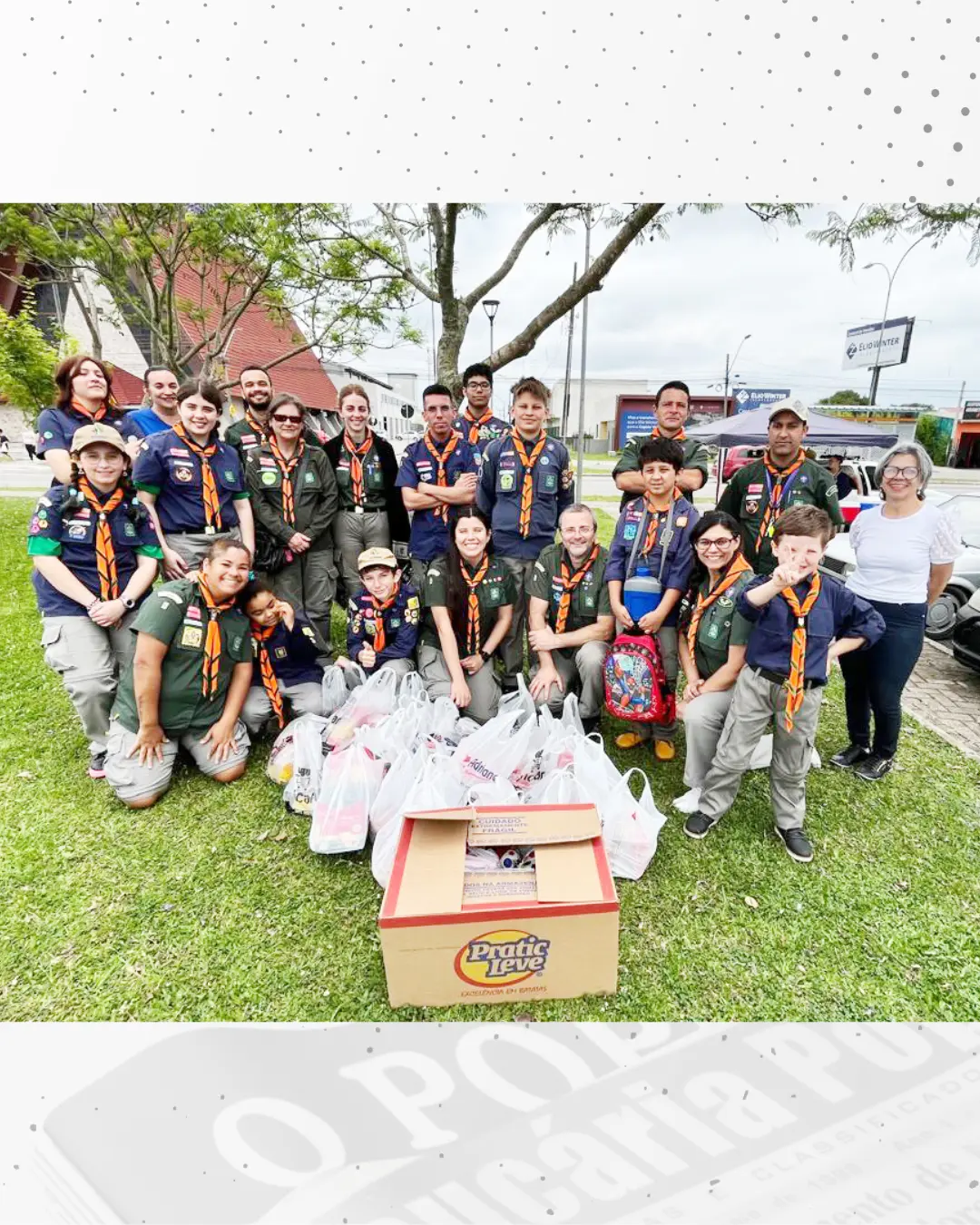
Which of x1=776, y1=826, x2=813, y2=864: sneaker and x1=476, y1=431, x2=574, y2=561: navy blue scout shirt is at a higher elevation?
x1=476, y1=431, x2=574, y2=561: navy blue scout shirt

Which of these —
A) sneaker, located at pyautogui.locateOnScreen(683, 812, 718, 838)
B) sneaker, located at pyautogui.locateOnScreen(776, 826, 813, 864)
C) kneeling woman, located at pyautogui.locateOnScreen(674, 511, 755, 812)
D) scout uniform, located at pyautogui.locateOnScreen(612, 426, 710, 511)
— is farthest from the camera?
scout uniform, located at pyautogui.locateOnScreen(612, 426, 710, 511)

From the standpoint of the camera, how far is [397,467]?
4176mm

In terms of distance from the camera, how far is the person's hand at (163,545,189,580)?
3.39 metres

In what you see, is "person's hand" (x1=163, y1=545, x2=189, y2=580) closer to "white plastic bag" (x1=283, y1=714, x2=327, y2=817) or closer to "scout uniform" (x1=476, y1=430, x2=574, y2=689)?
"white plastic bag" (x1=283, y1=714, x2=327, y2=817)

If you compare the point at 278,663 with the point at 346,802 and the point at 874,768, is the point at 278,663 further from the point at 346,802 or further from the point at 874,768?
the point at 874,768

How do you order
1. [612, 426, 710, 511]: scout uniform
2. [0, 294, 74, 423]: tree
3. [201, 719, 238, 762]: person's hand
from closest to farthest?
1. [201, 719, 238, 762]: person's hand
2. [612, 426, 710, 511]: scout uniform
3. [0, 294, 74, 423]: tree

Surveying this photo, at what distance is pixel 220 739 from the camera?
302 cm

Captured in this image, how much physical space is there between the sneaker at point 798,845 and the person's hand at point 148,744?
9.38 ft

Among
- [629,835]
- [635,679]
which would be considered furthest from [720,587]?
[629,835]

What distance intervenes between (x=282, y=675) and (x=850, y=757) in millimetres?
3177

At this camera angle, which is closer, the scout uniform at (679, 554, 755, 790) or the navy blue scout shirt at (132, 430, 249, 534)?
the scout uniform at (679, 554, 755, 790)

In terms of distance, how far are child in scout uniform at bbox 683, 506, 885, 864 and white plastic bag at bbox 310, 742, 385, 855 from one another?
4.59 ft

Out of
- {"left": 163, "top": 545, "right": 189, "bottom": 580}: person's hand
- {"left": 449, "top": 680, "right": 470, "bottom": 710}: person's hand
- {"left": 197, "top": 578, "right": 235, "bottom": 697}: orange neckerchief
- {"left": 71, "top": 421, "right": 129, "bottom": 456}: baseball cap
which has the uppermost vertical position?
{"left": 71, "top": 421, "right": 129, "bottom": 456}: baseball cap

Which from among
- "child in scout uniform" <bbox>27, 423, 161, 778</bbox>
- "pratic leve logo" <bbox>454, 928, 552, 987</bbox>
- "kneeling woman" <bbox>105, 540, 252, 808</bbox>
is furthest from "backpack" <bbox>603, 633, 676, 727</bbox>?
"child in scout uniform" <bbox>27, 423, 161, 778</bbox>
